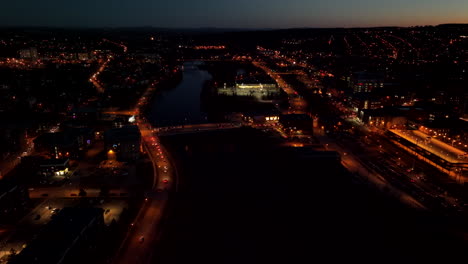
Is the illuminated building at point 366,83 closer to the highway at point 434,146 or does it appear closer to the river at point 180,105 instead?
the highway at point 434,146

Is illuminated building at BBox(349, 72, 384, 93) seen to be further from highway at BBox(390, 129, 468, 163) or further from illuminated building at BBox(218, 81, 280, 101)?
highway at BBox(390, 129, 468, 163)

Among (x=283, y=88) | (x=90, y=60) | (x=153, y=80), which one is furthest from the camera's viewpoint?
(x=90, y=60)

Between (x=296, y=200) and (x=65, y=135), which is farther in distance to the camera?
(x=65, y=135)

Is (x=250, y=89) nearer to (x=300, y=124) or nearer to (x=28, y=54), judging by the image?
(x=300, y=124)

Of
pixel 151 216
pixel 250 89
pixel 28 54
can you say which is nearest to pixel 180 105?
pixel 250 89

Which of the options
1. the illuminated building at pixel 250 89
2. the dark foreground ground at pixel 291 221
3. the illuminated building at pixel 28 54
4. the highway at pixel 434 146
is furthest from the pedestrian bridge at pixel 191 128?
the illuminated building at pixel 28 54

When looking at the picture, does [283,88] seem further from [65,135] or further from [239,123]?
[65,135]

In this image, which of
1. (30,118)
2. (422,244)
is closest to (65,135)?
(30,118)

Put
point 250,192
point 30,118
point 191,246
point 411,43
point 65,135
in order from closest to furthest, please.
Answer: point 191,246
point 250,192
point 65,135
point 30,118
point 411,43
